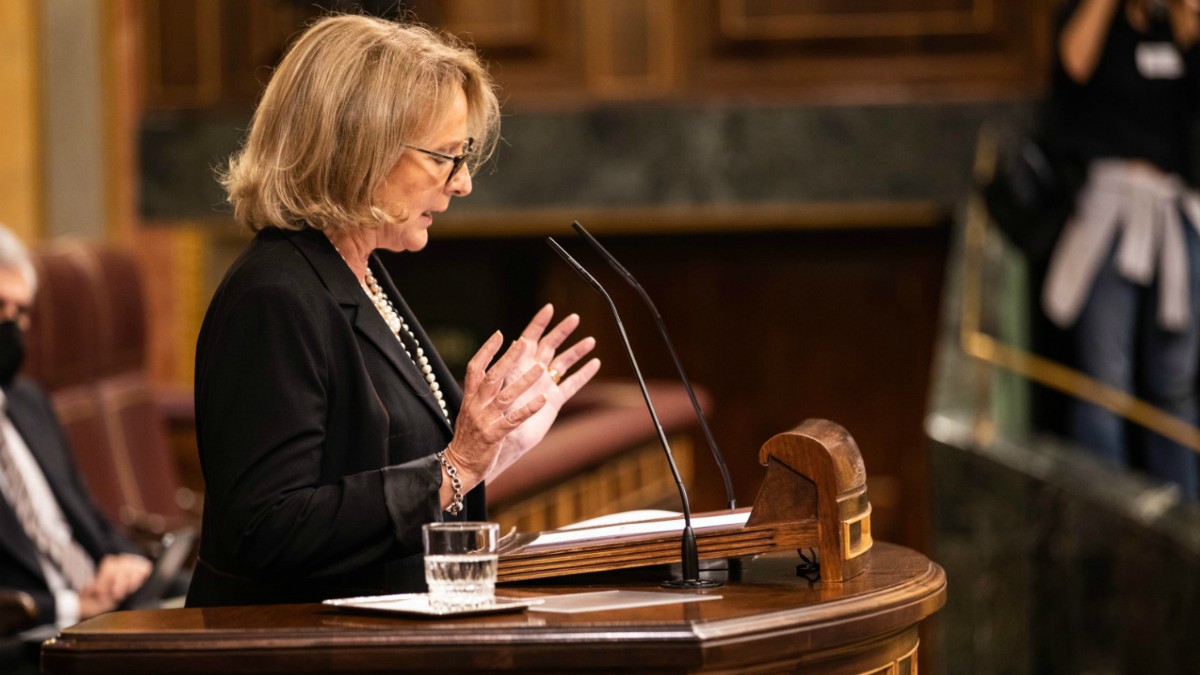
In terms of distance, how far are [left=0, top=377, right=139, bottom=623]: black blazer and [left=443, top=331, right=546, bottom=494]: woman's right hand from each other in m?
1.89

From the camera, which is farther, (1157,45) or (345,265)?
(1157,45)

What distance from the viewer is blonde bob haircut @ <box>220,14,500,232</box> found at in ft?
6.31

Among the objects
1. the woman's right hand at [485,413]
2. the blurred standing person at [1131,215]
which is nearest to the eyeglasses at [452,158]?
the woman's right hand at [485,413]

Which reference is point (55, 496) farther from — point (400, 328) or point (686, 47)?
point (686, 47)

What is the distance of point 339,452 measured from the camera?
1869 mm

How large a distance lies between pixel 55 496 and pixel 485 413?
2.12 metres

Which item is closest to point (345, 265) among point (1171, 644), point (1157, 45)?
point (1171, 644)

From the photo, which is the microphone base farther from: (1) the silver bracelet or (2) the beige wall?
(2) the beige wall

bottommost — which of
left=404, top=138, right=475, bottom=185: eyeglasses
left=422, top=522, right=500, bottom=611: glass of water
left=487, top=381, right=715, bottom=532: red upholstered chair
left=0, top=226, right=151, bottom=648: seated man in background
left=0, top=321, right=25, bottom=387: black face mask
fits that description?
left=487, top=381, right=715, bottom=532: red upholstered chair

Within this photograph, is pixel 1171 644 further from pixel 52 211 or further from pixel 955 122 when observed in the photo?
pixel 52 211

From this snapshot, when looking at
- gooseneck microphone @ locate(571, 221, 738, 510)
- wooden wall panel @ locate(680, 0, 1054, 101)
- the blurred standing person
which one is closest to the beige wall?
wooden wall panel @ locate(680, 0, 1054, 101)

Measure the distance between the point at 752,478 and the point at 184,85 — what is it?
2.99m

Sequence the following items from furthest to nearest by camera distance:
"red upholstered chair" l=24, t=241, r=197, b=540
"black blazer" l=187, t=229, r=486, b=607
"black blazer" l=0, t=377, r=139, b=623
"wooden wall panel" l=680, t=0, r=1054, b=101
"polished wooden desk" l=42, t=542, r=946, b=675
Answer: "wooden wall panel" l=680, t=0, r=1054, b=101 < "red upholstered chair" l=24, t=241, r=197, b=540 < "black blazer" l=0, t=377, r=139, b=623 < "black blazer" l=187, t=229, r=486, b=607 < "polished wooden desk" l=42, t=542, r=946, b=675

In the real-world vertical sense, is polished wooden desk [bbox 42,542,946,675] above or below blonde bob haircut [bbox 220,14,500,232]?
below
